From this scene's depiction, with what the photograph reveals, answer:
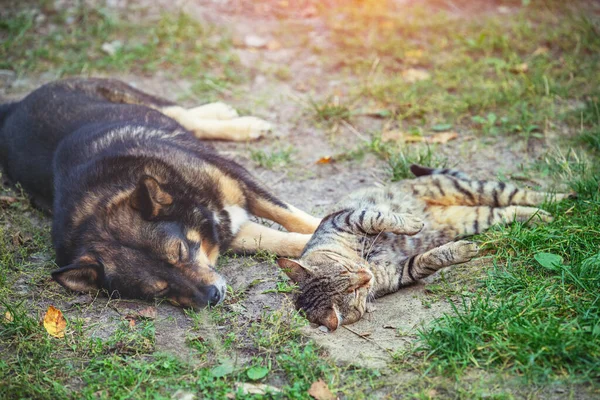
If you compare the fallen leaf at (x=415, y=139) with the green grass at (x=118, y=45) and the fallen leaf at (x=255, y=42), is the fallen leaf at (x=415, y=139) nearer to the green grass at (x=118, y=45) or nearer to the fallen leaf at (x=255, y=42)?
the green grass at (x=118, y=45)

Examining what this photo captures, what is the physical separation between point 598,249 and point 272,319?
88.5 inches

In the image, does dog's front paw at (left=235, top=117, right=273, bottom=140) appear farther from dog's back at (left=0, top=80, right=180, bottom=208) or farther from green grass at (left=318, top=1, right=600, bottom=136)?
green grass at (left=318, top=1, right=600, bottom=136)

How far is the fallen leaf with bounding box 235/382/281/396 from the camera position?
344 centimetres

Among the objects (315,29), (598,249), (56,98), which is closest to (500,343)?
(598,249)

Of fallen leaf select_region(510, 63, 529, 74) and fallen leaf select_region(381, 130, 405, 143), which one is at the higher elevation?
fallen leaf select_region(510, 63, 529, 74)

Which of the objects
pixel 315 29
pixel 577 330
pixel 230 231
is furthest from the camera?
pixel 315 29

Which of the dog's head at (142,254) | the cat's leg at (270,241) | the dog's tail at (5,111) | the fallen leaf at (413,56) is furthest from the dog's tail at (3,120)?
the fallen leaf at (413,56)

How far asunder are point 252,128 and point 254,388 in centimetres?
383

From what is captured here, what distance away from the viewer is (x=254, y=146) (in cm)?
674

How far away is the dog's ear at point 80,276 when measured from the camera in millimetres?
4121

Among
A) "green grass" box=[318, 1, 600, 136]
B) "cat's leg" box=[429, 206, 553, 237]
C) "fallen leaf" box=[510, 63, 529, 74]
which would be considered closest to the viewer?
"cat's leg" box=[429, 206, 553, 237]

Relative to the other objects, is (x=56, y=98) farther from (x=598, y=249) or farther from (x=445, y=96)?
(x=598, y=249)

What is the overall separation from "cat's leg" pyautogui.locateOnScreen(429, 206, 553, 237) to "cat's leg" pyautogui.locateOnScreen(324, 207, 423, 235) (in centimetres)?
36

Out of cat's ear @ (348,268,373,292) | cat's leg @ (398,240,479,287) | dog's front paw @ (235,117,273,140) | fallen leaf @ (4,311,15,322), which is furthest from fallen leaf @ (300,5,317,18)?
fallen leaf @ (4,311,15,322)
